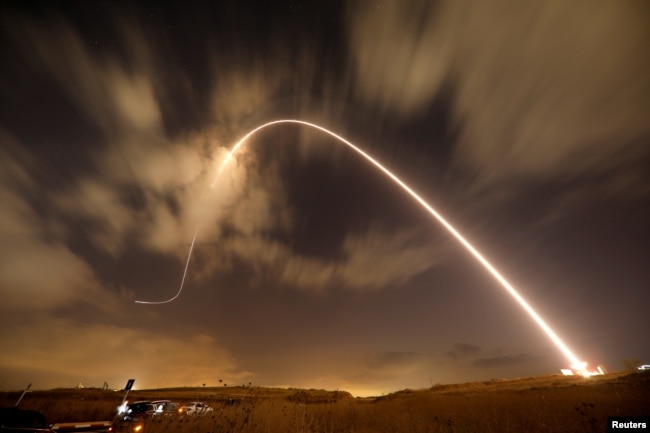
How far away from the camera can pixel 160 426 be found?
1359 cm

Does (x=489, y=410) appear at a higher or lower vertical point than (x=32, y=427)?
higher

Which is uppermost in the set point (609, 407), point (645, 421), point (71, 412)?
point (71, 412)

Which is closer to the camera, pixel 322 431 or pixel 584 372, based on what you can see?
pixel 322 431

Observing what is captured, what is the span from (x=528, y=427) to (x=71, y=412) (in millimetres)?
33229

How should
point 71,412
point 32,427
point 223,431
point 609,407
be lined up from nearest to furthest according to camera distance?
point 32,427 → point 223,431 → point 609,407 → point 71,412

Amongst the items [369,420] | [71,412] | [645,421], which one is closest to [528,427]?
[645,421]

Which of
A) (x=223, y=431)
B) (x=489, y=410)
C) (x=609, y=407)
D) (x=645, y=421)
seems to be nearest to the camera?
(x=645, y=421)

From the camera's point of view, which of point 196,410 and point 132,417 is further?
point 132,417

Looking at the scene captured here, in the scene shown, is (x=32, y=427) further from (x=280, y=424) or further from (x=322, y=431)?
(x=322, y=431)

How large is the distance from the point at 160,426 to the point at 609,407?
2474 centimetres

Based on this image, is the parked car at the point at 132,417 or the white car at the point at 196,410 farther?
the white car at the point at 196,410

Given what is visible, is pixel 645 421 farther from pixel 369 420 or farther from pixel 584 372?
pixel 584 372

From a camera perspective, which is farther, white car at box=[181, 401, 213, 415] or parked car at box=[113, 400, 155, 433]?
white car at box=[181, 401, 213, 415]

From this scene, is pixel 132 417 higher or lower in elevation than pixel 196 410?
lower
